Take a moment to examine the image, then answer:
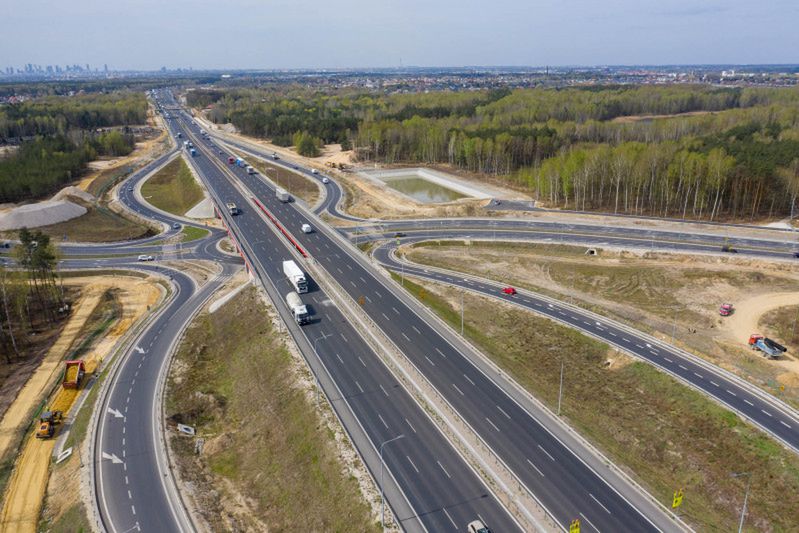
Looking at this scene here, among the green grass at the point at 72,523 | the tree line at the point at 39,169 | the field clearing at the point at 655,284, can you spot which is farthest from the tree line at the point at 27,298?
the tree line at the point at 39,169

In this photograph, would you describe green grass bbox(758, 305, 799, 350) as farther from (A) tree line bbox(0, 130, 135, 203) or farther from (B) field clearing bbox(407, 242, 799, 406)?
(A) tree line bbox(0, 130, 135, 203)

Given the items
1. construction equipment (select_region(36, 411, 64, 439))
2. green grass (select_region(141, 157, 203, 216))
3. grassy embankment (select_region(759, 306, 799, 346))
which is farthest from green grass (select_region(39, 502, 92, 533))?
green grass (select_region(141, 157, 203, 216))

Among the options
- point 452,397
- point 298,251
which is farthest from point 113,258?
point 452,397

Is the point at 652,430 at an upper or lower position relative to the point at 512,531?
lower

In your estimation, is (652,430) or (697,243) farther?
(697,243)

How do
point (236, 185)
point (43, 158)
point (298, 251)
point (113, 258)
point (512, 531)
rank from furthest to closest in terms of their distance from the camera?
point (43, 158)
point (236, 185)
point (113, 258)
point (298, 251)
point (512, 531)

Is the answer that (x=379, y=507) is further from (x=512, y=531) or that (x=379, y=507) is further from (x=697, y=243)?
(x=697, y=243)

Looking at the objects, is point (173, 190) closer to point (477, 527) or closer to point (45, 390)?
point (45, 390)
